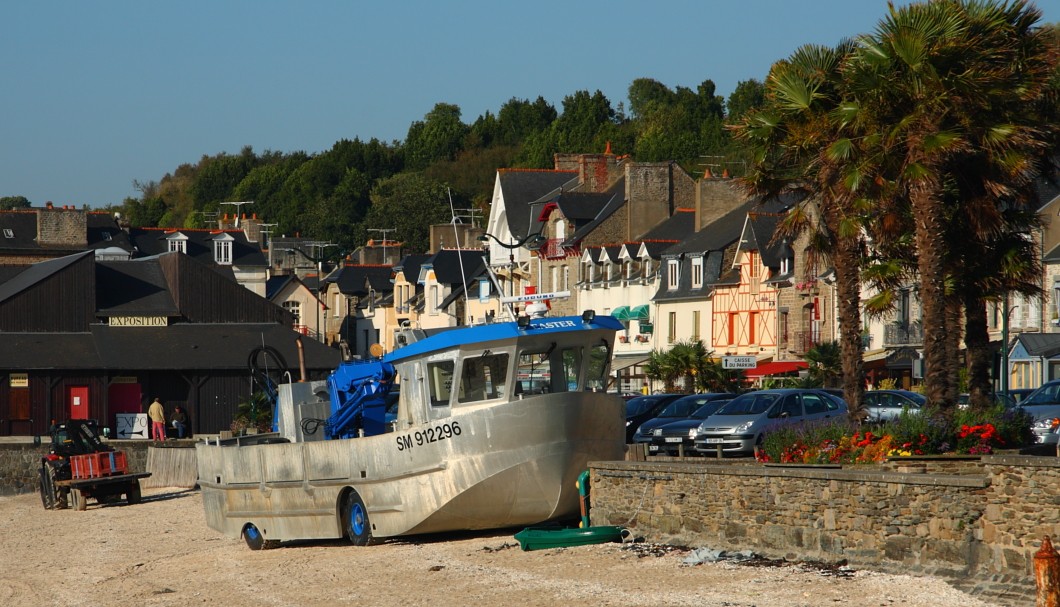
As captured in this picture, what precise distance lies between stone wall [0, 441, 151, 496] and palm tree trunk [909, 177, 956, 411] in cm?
2691

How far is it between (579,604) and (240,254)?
72299 mm

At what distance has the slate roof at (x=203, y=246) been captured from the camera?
277ft

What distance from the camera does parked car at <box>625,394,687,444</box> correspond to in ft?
104

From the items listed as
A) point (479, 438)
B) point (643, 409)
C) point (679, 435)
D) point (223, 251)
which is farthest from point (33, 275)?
point (479, 438)

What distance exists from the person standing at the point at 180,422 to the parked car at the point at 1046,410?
30367 mm

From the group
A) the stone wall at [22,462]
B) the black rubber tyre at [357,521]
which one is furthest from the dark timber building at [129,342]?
the black rubber tyre at [357,521]

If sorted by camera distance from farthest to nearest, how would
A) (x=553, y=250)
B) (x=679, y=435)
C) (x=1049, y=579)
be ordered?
(x=553, y=250)
(x=679, y=435)
(x=1049, y=579)

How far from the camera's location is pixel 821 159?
25000 mm

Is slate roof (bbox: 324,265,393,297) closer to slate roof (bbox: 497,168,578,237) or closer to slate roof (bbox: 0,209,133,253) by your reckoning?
slate roof (bbox: 0,209,133,253)

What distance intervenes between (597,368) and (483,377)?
5.58ft

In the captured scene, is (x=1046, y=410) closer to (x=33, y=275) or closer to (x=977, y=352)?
(x=977, y=352)

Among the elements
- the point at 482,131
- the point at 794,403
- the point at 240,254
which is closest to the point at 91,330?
the point at 240,254

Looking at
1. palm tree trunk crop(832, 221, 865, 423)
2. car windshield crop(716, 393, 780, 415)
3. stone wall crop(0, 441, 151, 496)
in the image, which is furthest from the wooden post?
stone wall crop(0, 441, 151, 496)

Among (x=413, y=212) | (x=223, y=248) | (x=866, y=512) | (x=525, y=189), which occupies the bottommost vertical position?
(x=866, y=512)
